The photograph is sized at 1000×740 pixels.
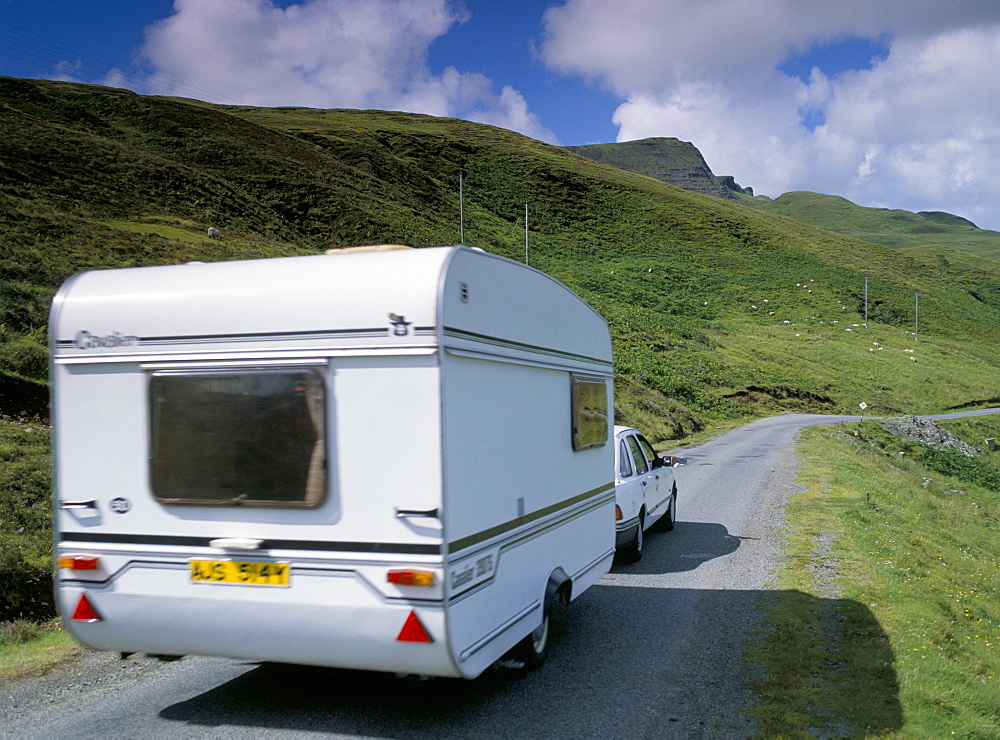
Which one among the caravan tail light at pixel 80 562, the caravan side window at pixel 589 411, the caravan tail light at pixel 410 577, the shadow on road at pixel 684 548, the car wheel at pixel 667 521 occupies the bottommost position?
the shadow on road at pixel 684 548

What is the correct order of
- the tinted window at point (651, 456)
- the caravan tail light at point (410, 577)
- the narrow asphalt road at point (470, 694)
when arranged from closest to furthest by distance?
the caravan tail light at point (410, 577), the narrow asphalt road at point (470, 694), the tinted window at point (651, 456)

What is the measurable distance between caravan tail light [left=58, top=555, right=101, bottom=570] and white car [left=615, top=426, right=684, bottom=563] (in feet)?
17.7

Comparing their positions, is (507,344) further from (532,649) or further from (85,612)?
(85,612)

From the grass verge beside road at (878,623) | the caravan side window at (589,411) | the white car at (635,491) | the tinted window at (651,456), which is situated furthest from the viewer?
the tinted window at (651,456)

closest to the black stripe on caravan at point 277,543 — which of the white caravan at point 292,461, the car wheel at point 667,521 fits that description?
the white caravan at point 292,461

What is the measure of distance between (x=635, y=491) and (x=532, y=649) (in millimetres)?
3930

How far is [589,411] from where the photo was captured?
22.3ft

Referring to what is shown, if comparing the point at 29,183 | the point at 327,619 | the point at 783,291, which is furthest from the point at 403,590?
the point at 783,291

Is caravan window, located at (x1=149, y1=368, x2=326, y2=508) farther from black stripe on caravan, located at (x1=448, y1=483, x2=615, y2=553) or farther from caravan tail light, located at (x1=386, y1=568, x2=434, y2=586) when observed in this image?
black stripe on caravan, located at (x1=448, y1=483, x2=615, y2=553)

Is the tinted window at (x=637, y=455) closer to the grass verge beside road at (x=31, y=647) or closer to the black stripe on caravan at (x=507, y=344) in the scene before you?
the black stripe on caravan at (x=507, y=344)

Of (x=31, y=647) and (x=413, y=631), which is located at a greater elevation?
(x=413, y=631)

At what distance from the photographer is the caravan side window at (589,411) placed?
6359mm

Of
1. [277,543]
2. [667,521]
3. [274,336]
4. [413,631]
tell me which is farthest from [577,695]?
[667,521]

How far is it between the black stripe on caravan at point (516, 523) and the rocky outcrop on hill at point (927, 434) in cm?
3068
